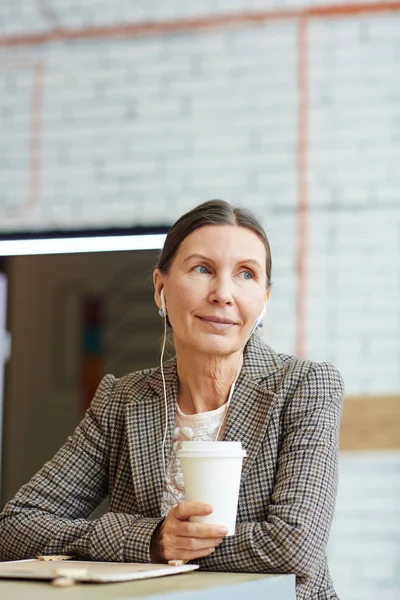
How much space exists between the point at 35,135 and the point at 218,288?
10.2 feet

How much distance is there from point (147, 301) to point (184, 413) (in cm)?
242

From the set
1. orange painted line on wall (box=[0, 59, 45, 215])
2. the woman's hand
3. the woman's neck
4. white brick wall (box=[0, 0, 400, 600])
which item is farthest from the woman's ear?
orange painted line on wall (box=[0, 59, 45, 215])

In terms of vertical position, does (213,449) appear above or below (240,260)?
below

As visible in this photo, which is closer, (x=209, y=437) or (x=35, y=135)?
(x=209, y=437)

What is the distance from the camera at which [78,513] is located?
76.9 inches

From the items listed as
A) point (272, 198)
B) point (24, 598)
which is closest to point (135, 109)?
point (272, 198)

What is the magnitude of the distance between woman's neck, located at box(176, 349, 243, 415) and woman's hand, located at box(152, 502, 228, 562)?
1.27 ft

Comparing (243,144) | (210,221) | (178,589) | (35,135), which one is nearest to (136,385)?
(210,221)

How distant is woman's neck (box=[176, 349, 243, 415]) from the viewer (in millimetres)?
1897

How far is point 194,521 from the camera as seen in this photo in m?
1.52

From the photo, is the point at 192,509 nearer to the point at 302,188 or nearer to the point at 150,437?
the point at 150,437

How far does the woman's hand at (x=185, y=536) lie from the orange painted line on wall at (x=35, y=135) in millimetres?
3276

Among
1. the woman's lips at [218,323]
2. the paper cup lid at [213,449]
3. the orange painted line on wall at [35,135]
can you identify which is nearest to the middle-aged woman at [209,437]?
the woman's lips at [218,323]

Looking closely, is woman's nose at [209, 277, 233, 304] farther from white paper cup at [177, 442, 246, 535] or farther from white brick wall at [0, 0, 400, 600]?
white brick wall at [0, 0, 400, 600]
